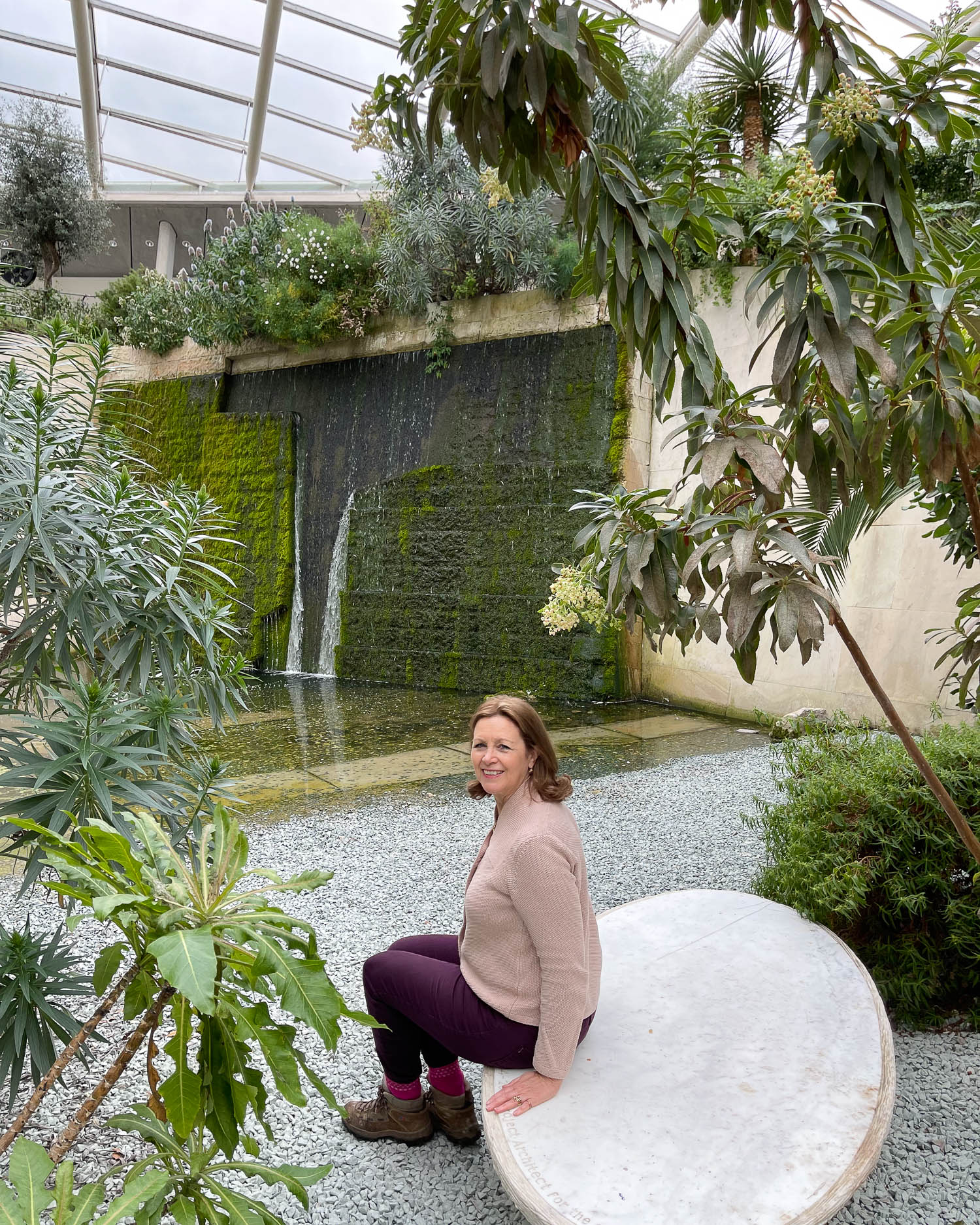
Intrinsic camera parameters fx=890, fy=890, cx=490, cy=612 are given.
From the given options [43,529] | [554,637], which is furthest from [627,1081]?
[554,637]

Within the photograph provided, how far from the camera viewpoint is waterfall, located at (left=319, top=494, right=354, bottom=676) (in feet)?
37.2

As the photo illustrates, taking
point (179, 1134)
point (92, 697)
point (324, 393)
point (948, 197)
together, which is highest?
point (948, 197)

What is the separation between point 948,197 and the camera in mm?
7355

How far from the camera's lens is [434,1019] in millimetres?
2016

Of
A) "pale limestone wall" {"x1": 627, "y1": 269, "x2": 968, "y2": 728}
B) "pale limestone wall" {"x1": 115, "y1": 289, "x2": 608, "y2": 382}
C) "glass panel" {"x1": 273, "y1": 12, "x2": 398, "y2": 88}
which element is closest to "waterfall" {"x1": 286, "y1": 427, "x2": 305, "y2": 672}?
"pale limestone wall" {"x1": 115, "y1": 289, "x2": 608, "y2": 382}

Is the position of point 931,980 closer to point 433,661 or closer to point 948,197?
point 948,197

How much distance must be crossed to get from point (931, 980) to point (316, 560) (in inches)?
395

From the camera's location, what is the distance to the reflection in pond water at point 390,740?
19.5ft

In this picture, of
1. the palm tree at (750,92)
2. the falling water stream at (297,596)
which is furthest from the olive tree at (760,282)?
the falling water stream at (297,596)

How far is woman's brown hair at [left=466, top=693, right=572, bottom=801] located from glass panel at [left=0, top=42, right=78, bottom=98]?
17.6 meters

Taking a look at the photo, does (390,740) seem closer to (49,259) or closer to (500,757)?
(500,757)

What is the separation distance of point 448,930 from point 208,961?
2668 mm

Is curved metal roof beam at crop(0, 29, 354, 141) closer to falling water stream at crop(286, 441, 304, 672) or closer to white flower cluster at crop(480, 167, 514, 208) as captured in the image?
falling water stream at crop(286, 441, 304, 672)

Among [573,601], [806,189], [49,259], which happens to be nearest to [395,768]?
[573,601]
